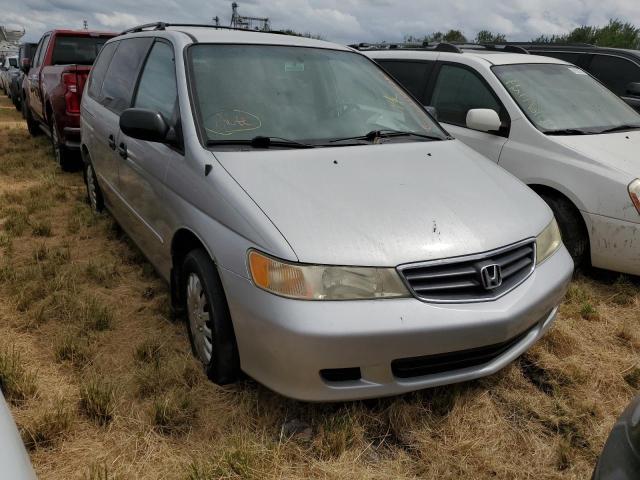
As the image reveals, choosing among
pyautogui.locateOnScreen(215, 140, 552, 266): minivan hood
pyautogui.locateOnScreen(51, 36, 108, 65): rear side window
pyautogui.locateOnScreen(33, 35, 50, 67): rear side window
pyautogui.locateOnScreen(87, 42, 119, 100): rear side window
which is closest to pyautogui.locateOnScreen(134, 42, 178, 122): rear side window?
pyautogui.locateOnScreen(215, 140, 552, 266): minivan hood

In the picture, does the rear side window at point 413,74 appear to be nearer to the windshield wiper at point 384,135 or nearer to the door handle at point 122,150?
the windshield wiper at point 384,135

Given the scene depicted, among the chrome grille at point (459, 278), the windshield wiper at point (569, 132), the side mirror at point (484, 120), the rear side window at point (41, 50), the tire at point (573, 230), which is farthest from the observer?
the rear side window at point (41, 50)

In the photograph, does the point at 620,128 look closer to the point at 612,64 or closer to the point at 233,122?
the point at 612,64

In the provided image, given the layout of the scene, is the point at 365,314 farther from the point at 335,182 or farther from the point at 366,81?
the point at 366,81

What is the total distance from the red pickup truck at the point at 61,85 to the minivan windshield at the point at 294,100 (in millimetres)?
3556

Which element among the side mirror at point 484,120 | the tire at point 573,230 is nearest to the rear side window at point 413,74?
the side mirror at point 484,120

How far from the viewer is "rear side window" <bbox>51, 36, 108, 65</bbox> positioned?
7793 mm

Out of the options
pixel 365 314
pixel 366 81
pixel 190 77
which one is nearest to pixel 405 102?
pixel 366 81

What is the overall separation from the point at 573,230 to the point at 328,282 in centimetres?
251

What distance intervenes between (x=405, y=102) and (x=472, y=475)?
2.30 metres

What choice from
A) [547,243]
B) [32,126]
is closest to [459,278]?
[547,243]

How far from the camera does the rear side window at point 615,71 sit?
6.43 m

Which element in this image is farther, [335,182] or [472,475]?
[335,182]

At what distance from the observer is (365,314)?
2025 millimetres
